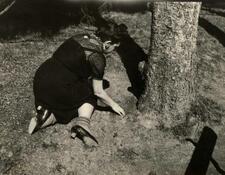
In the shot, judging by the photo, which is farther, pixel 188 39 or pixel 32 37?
pixel 32 37

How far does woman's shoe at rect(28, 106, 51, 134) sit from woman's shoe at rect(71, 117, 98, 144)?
375 millimetres

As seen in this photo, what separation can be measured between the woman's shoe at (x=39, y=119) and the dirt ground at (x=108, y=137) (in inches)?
3.7

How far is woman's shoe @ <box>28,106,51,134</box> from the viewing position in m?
5.11

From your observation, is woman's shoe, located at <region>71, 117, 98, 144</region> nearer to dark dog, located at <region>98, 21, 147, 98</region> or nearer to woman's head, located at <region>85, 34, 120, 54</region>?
woman's head, located at <region>85, 34, 120, 54</region>

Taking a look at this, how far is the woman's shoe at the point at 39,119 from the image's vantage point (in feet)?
16.8

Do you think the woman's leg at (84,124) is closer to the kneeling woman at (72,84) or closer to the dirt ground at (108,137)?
the kneeling woman at (72,84)

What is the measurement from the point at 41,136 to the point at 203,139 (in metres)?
→ 2.06

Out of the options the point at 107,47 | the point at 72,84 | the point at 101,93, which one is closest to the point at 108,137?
the point at 101,93

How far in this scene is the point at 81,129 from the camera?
503 cm

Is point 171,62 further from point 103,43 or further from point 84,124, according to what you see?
point 84,124

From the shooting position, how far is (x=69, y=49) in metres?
5.14

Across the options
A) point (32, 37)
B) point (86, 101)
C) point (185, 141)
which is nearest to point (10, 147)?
point (86, 101)

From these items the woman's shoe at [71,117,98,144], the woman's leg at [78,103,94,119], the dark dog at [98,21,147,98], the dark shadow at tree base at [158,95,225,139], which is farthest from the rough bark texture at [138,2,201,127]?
the woman's shoe at [71,117,98,144]

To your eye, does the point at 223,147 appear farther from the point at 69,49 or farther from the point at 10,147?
the point at 10,147
